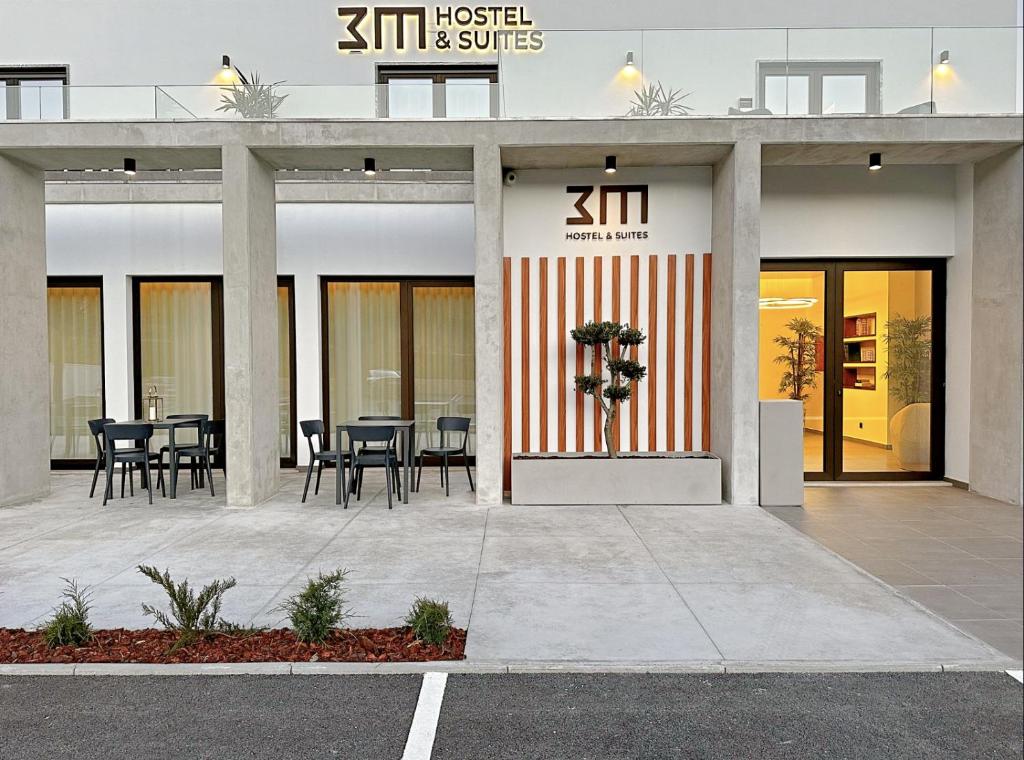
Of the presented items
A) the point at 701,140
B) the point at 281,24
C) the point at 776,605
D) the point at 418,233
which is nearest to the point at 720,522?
the point at 776,605

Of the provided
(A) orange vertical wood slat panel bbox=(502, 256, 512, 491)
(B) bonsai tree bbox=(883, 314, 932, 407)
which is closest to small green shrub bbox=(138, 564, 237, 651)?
(A) orange vertical wood slat panel bbox=(502, 256, 512, 491)

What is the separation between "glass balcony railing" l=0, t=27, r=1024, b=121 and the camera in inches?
308

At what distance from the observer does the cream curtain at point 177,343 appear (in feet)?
35.3

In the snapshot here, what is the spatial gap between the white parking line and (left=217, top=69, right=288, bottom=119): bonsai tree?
261 inches

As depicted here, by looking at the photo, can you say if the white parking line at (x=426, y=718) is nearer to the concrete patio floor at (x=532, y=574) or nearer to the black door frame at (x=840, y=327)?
the concrete patio floor at (x=532, y=574)

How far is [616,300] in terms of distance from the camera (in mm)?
8820

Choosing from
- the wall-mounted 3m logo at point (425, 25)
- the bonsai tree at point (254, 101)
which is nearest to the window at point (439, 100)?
the bonsai tree at point (254, 101)

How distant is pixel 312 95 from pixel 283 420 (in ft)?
15.6

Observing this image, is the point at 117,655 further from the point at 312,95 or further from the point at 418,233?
the point at 418,233

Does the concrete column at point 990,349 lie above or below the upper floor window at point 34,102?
below

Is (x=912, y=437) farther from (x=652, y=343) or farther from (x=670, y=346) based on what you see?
(x=652, y=343)

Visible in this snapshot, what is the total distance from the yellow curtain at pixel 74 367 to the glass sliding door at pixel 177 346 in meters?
0.66

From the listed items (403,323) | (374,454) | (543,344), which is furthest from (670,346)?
(403,323)

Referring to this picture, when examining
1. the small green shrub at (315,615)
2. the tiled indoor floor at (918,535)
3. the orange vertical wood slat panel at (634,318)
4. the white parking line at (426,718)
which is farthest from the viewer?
the orange vertical wood slat panel at (634,318)
